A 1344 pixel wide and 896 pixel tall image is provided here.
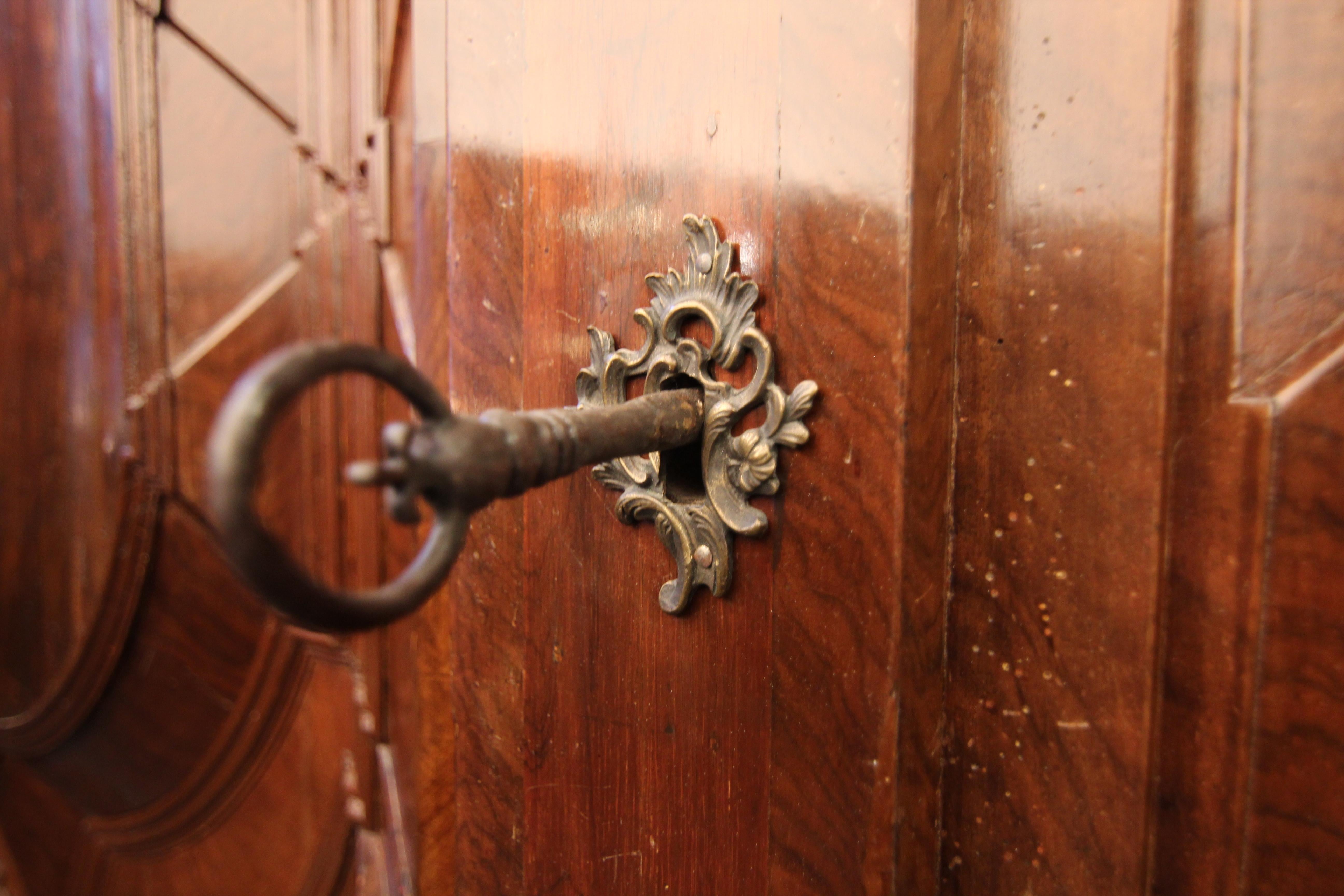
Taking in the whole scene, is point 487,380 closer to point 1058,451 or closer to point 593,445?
point 593,445

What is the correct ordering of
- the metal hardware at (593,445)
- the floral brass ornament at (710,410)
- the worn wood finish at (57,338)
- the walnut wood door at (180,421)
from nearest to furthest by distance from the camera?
the metal hardware at (593,445) < the floral brass ornament at (710,410) < the walnut wood door at (180,421) < the worn wood finish at (57,338)

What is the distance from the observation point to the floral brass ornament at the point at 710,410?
27 centimetres

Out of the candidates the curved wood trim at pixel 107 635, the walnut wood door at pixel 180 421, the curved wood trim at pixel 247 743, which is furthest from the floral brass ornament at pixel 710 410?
the curved wood trim at pixel 107 635

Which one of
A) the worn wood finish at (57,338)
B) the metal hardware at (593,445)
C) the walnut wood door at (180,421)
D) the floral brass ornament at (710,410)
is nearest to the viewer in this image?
the metal hardware at (593,445)

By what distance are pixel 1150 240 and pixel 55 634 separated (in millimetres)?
1338

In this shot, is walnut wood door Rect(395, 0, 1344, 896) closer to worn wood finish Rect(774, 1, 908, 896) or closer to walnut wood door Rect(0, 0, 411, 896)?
worn wood finish Rect(774, 1, 908, 896)

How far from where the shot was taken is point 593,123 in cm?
33

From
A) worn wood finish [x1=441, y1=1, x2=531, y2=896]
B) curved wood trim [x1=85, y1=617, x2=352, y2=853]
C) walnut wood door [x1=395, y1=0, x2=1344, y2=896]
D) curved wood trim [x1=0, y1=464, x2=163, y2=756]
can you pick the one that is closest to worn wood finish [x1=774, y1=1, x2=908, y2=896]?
walnut wood door [x1=395, y1=0, x2=1344, y2=896]

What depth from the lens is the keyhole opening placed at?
12.1 inches

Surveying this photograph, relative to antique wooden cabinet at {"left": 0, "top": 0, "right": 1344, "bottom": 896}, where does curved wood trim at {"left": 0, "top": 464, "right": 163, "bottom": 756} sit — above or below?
below

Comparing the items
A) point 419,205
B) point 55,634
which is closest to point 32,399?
Answer: point 55,634

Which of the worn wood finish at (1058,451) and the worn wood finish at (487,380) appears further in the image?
the worn wood finish at (487,380)

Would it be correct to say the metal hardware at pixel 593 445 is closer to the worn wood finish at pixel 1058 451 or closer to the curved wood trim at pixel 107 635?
the worn wood finish at pixel 1058 451

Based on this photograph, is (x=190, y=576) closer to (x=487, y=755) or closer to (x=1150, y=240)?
(x=487, y=755)
